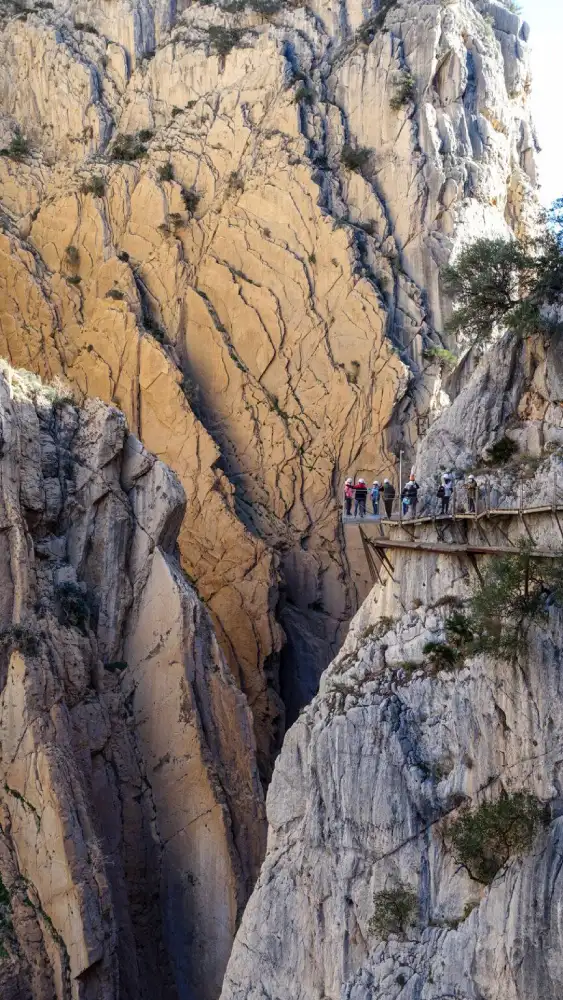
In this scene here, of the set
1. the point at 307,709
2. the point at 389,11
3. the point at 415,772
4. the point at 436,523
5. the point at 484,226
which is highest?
the point at 389,11

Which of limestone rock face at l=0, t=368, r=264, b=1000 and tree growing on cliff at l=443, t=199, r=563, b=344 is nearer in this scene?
tree growing on cliff at l=443, t=199, r=563, b=344

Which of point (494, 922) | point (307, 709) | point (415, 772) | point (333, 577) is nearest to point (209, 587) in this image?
point (333, 577)

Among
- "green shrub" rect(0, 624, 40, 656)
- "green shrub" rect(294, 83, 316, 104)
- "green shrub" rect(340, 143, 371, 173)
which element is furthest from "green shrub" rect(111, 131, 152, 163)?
"green shrub" rect(0, 624, 40, 656)

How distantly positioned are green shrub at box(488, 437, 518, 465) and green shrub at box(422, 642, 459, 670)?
170 inches

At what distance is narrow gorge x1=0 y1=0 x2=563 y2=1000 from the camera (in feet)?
72.1

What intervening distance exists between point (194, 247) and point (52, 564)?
18038mm

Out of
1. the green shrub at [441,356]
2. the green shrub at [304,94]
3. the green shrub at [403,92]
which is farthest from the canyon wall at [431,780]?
the green shrub at [304,94]

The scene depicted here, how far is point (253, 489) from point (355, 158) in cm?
1310

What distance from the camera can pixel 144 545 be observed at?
3341 cm

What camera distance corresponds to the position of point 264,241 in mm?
44125

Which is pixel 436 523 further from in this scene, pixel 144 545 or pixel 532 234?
pixel 532 234

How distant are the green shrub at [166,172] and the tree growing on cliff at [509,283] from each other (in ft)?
63.5

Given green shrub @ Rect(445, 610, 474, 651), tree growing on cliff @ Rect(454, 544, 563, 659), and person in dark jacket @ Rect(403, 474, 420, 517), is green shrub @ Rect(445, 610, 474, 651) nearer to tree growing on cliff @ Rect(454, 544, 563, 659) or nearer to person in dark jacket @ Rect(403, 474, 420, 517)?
tree growing on cliff @ Rect(454, 544, 563, 659)

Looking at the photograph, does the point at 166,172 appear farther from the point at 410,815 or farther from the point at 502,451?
the point at 410,815
